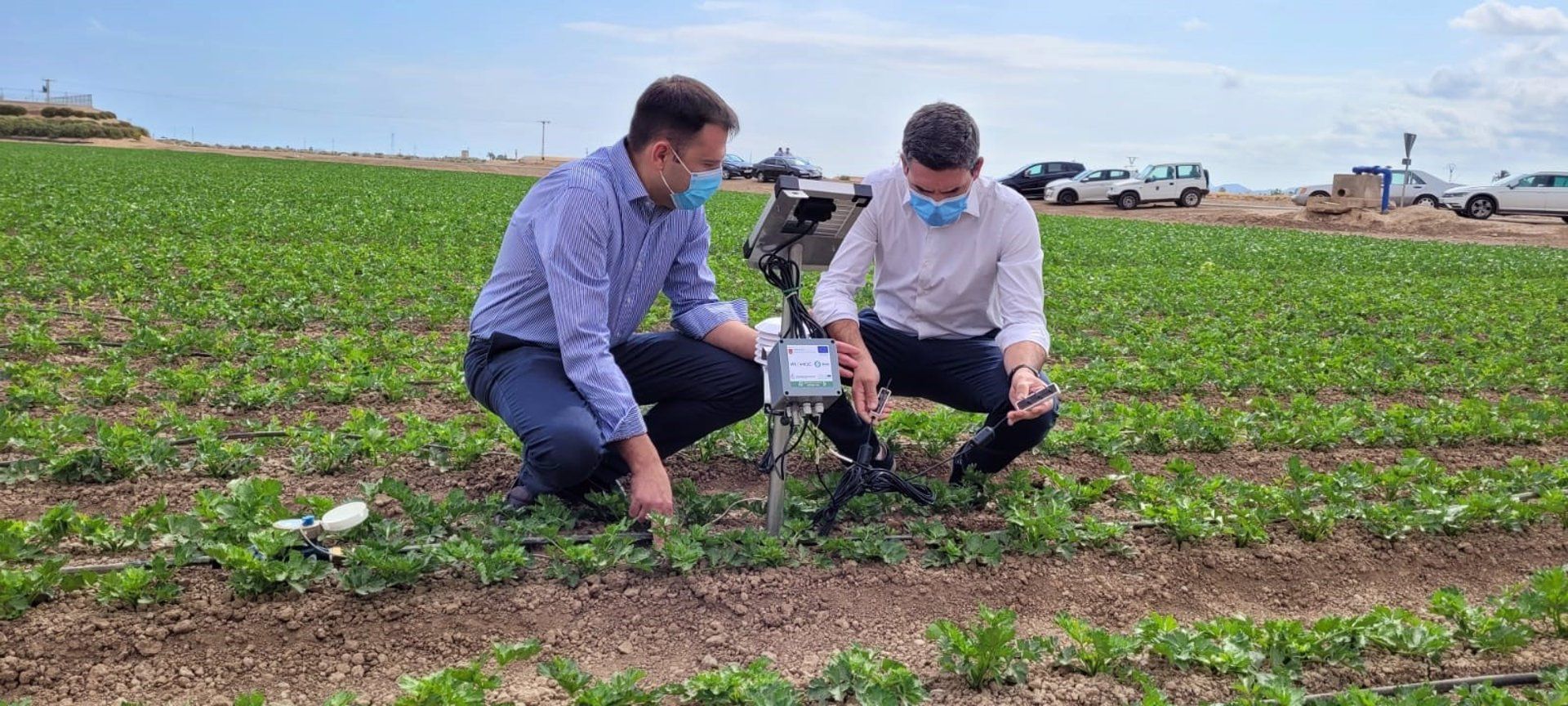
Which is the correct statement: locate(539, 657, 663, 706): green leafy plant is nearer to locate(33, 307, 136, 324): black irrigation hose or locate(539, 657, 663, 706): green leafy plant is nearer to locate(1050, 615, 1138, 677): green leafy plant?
locate(1050, 615, 1138, 677): green leafy plant

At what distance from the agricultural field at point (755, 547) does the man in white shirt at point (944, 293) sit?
1.16ft

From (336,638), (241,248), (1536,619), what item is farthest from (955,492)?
(241,248)

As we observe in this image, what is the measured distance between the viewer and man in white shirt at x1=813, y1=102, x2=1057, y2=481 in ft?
14.1

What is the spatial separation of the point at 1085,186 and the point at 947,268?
32946 millimetres

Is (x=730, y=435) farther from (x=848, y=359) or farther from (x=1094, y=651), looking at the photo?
(x=1094, y=651)

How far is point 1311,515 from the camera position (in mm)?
4496

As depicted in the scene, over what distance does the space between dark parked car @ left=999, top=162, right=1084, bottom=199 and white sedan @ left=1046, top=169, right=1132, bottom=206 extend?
32.3 inches

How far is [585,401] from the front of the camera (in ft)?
12.9

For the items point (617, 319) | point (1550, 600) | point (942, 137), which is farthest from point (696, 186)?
point (1550, 600)

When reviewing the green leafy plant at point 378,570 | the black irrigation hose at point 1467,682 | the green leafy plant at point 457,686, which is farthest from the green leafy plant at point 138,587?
the black irrigation hose at point 1467,682

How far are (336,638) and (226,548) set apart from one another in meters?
0.45

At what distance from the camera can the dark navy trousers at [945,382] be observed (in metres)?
4.70

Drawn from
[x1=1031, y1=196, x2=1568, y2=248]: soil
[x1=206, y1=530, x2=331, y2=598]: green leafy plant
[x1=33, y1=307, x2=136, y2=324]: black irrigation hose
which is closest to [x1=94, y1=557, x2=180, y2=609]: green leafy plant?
[x1=206, y1=530, x2=331, y2=598]: green leafy plant

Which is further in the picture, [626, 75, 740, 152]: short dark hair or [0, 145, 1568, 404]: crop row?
[0, 145, 1568, 404]: crop row
